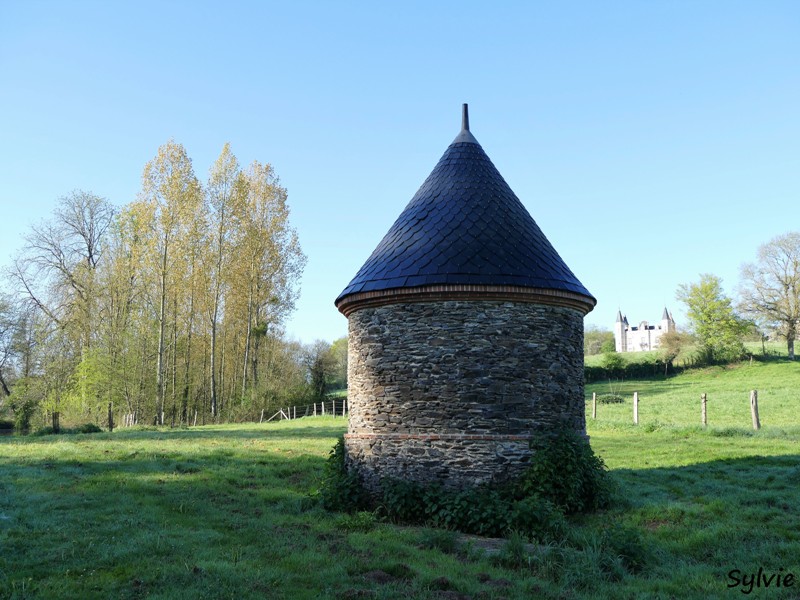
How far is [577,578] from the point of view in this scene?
6871 millimetres

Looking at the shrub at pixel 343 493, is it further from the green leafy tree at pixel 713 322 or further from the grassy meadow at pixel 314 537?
the green leafy tree at pixel 713 322

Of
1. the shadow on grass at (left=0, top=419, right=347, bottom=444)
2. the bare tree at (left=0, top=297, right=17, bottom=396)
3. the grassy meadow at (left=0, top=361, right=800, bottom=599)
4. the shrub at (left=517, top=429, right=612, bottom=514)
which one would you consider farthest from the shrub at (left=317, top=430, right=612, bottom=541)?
the bare tree at (left=0, top=297, right=17, bottom=396)

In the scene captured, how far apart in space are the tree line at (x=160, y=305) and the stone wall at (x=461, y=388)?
20.2 meters

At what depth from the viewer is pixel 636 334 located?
121 m

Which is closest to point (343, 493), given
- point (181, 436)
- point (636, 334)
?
point (181, 436)

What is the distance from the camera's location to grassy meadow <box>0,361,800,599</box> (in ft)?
21.1

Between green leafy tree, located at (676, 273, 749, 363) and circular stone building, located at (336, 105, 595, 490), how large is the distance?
145 feet

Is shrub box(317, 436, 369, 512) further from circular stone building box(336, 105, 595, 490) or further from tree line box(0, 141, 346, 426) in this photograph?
tree line box(0, 141, 346, 426)

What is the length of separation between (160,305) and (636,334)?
108 metres

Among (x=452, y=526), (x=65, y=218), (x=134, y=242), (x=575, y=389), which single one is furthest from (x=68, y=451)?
(x=65, y=218)

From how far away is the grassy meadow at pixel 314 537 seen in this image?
6.43 m

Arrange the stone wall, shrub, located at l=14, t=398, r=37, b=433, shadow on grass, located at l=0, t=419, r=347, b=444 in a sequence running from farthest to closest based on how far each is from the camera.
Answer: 1. shrub, located at l=14, t=398, r=37, b=433
2. shadow on grass, located at l=0, t=419, r=347, b=444
3. the stone wall

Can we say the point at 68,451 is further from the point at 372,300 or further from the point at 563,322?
the point at 563,322

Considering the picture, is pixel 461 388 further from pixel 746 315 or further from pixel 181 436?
pixel 746 315
